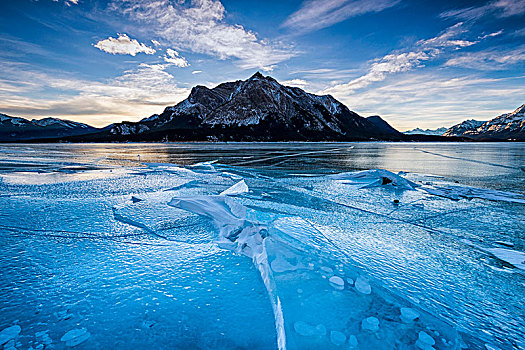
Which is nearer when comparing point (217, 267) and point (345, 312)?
point (345, 312)

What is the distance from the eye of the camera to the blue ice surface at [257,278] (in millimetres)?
2303

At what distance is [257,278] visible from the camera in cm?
321

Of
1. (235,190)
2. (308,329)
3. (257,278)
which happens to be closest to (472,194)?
(235,190)

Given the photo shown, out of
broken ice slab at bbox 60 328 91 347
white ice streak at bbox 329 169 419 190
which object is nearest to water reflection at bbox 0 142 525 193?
white ice streak at bbox 329 169 419 190

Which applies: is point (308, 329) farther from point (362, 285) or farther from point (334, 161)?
point (334, 161)

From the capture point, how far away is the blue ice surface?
7.55ft

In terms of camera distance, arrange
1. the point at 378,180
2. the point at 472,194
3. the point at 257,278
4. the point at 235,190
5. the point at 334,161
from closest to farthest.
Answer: the point at 257,278 → the point at 472,194 → the point at 235,190 → the point at 378,180 → the point at 334,161

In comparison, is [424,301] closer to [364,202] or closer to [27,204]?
[364,202]

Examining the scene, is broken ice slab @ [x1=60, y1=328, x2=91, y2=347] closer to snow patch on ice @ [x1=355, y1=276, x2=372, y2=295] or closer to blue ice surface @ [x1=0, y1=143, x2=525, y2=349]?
blue ice surface @ [x1=0, y1=143, x2=525, y2=349]

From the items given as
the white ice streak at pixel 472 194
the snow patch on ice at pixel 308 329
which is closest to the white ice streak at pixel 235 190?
the snow patch on ice at pixel 308 329

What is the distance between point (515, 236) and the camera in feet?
15.4

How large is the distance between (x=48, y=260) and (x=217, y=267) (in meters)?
2.51

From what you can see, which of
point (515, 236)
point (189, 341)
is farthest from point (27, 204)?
point (515, 236)

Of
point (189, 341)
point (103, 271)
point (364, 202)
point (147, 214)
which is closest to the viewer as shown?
point (189, 341)
